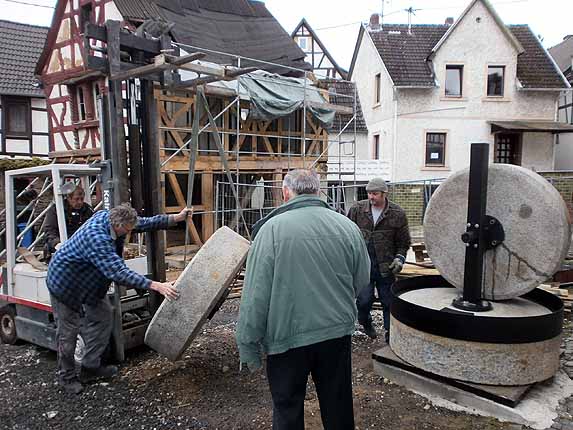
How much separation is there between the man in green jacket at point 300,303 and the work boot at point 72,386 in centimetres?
203

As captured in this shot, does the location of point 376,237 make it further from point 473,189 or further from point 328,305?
point 328,305

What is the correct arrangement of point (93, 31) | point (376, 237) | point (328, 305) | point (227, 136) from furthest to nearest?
point (227, 136) < point (376, 237) < point (93, 31) < point (328, 305)

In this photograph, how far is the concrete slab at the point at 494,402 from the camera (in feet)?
10.8

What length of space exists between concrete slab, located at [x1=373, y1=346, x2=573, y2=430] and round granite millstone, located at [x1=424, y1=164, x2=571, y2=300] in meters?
0.75

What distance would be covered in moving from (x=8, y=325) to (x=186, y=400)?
8.57 feet

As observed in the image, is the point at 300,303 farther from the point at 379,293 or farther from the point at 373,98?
the point at 373,98

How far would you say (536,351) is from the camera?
352 centimetres

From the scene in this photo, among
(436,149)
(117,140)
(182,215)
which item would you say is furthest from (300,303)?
(436,149)

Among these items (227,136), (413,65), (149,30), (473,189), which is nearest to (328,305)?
(473,189)

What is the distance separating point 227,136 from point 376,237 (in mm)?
7788

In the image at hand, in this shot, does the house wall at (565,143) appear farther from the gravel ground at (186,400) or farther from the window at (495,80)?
the gravel ground at (186,400)

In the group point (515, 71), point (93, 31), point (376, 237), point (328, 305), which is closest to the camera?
point (328, 305)

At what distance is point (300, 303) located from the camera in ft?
8.07

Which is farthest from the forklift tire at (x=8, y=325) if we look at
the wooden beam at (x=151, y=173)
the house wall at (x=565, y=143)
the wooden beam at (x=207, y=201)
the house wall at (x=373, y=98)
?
the house wall at (x=565, y=143)
